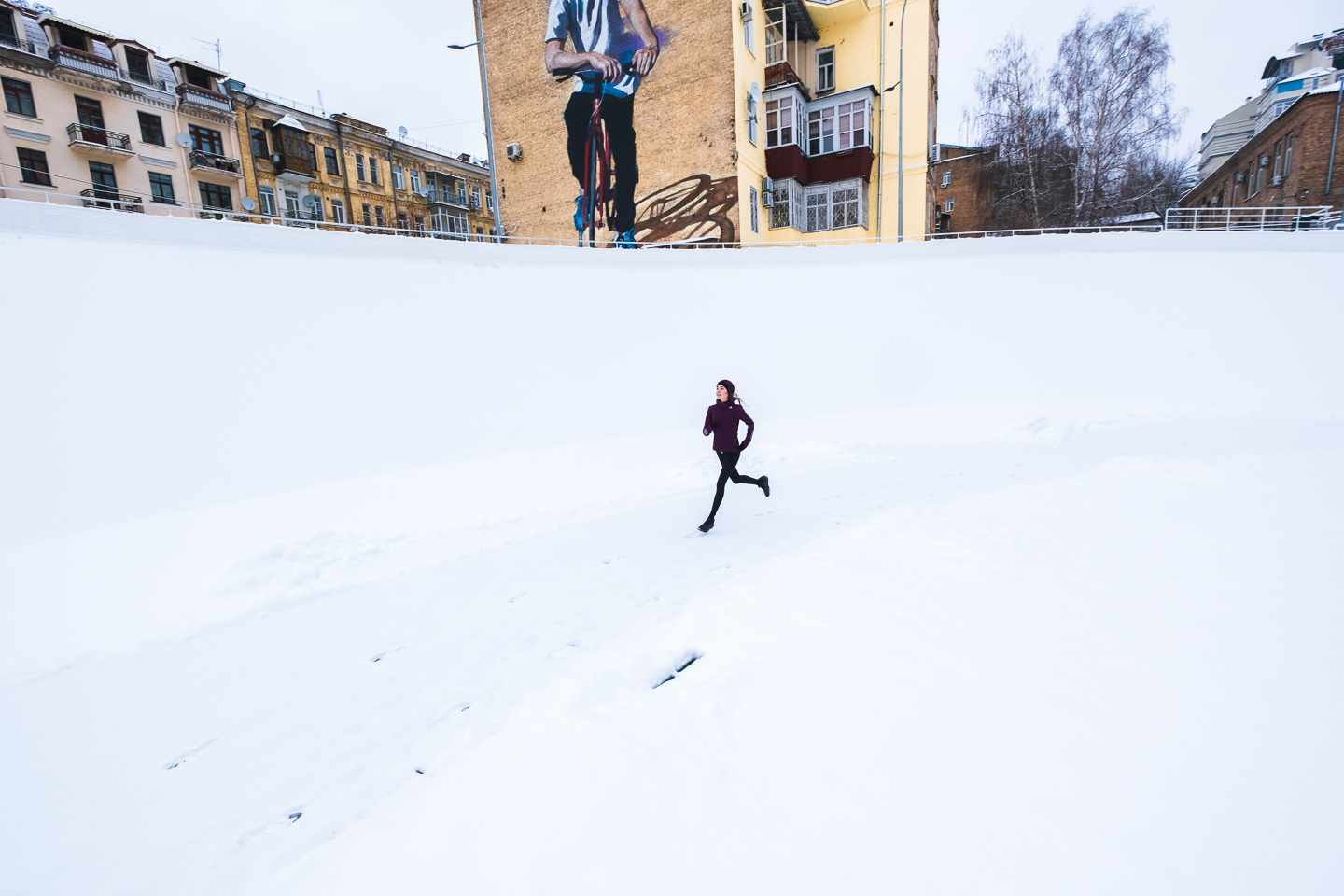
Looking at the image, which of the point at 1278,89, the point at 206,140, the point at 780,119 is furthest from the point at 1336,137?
the point at 206,140

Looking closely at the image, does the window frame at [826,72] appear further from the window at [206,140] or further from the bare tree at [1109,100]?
the window at [206,140]

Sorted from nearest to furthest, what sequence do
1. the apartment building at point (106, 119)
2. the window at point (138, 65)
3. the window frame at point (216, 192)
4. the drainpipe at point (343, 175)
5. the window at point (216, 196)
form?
the apartment building at point (106, 119)
the window at point (138, 65)
the window frame at point (216, 192)
the window at point (216, 196)
the drainpipe at point (343, 175)

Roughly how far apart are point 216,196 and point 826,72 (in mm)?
27944

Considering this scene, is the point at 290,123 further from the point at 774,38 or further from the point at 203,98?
the point at 774,38

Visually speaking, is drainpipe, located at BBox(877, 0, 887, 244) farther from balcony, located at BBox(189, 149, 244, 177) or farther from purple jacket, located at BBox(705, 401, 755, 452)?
balcony, located at BBox(189, 149, 244, 177)

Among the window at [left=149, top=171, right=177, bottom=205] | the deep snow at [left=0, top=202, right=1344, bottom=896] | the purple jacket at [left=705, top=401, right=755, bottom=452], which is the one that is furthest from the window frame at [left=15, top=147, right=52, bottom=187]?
the purple jacket at [left=705, top=401, right=755, bottom=452]

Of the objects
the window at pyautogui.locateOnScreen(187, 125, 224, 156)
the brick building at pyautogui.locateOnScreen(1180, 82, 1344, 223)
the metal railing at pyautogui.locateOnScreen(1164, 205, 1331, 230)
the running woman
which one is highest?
the window at pyautogui.locateOnScreen(187, 125, 224, 156)

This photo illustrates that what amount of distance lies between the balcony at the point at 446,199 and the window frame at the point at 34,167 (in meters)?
17.0

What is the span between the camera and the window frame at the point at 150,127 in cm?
2509

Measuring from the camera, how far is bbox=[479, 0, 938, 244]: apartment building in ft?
65.7

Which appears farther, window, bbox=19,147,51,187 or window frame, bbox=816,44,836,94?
window frame, bbox=816,44,836,94

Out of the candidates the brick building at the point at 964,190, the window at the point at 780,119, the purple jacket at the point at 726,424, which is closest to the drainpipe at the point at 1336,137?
the brick building at the point at 964,190

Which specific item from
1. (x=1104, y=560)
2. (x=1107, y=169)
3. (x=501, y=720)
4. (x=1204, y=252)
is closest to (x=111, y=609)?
(x=501, y=720)

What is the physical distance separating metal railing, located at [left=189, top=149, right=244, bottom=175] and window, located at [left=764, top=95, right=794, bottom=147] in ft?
80.6
